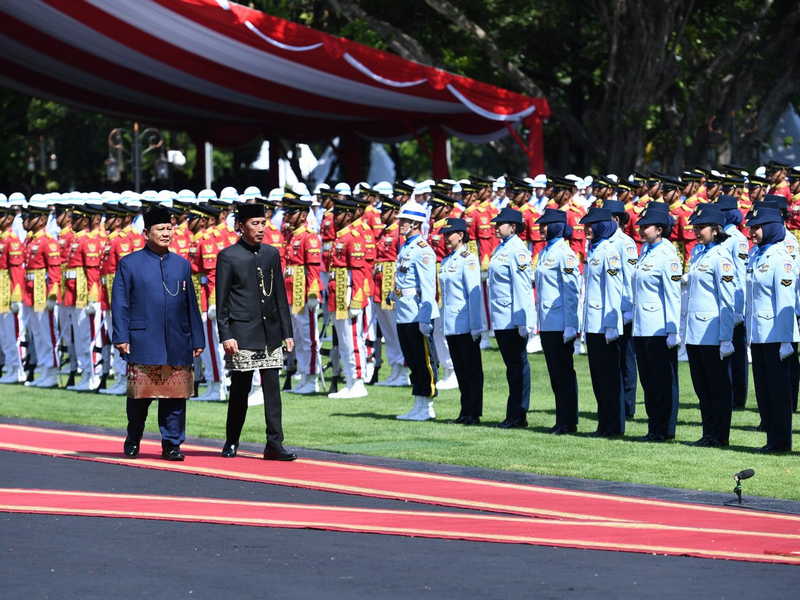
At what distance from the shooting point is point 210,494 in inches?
482

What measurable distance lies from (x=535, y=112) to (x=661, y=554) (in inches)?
736

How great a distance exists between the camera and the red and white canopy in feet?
86.9

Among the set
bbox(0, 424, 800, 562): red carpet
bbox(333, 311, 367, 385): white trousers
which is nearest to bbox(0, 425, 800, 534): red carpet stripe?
bbox(0, 424, 800, 562): red carpet

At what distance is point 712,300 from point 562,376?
1.64 m

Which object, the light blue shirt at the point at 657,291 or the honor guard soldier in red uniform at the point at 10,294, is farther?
the honor guard soldier in red uniform at the point at 10,294

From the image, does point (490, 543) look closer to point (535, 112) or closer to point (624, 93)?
point (535, 112)

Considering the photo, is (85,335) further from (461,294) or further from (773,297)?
(773,297)

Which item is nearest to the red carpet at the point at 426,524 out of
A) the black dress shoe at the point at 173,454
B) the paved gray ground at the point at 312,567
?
the paved gray ground at the point at 312,567

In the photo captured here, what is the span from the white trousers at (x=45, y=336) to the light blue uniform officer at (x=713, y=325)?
31.1 feet

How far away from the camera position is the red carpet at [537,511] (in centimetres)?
1007

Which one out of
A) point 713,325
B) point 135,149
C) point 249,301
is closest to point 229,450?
point 249,301

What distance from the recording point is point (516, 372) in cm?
1592

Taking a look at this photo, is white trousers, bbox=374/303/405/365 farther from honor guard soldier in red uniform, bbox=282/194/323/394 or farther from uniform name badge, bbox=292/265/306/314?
uniform name badge, bbox=292/265/306/314

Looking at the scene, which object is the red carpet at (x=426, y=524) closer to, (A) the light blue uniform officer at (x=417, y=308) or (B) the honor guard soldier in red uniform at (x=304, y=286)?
(A) the light blue uniform officer at (x=417, y=308)
